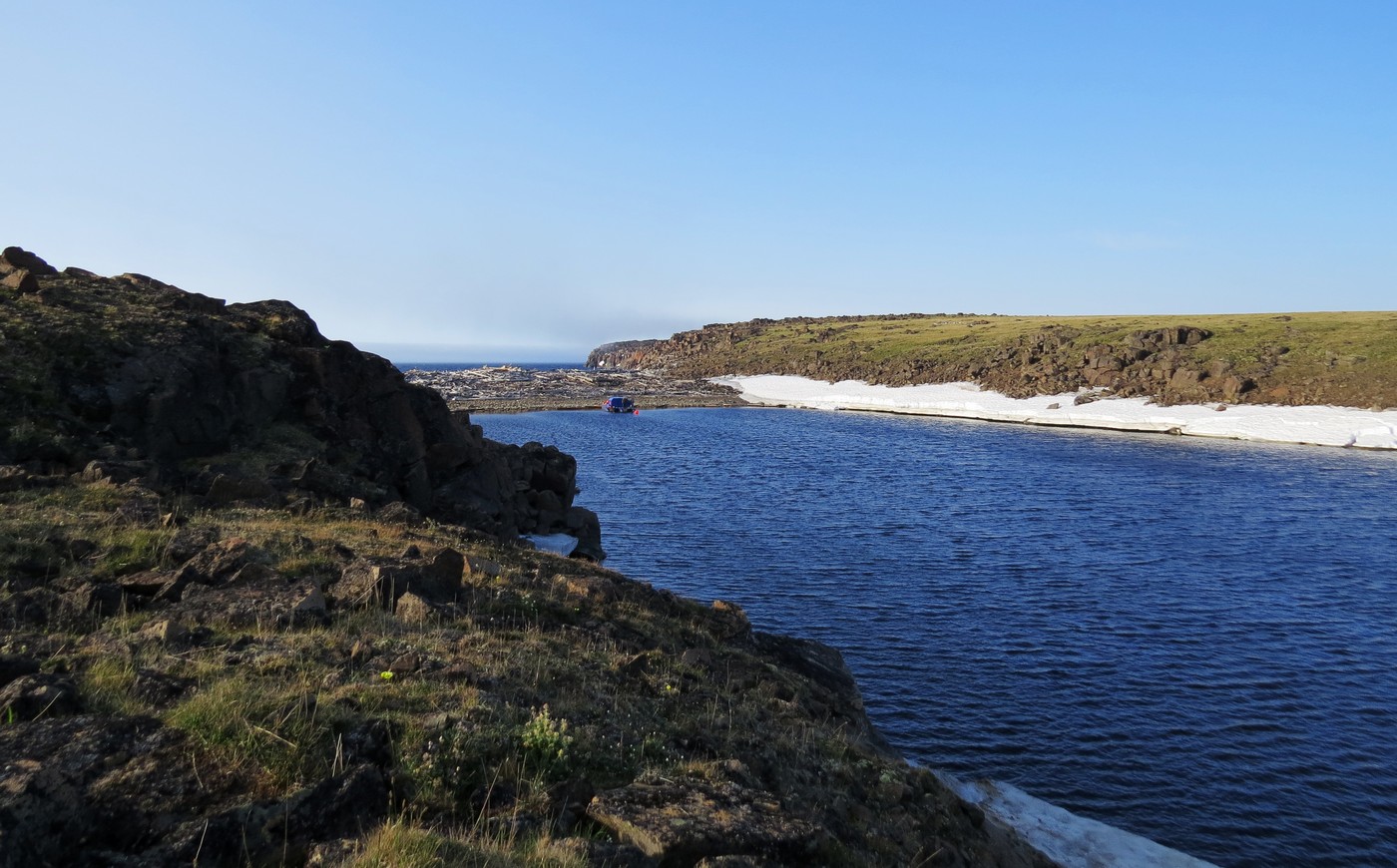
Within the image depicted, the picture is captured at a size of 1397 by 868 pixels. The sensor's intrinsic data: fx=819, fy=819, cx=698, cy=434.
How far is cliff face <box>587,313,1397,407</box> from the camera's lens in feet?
254

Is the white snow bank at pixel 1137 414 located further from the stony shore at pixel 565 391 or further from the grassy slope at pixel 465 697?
the grassy slope at pixel 465 697

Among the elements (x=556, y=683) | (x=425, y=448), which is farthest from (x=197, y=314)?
(x=556, y=683)

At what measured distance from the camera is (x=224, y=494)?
15.9 m

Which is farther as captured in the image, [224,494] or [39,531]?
[224,494]

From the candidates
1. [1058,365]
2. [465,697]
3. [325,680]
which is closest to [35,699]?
[325,680]

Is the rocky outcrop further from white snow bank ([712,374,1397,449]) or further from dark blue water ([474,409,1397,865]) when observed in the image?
dark blue water ([474,409,1397,865])

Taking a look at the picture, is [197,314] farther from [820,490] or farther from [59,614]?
[820,490]

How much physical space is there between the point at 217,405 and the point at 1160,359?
312 ft

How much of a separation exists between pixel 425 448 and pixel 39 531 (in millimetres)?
13024

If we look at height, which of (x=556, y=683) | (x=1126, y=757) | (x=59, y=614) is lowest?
(x=1126, y=757)

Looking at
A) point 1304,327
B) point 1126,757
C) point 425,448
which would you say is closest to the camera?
point 1126,757

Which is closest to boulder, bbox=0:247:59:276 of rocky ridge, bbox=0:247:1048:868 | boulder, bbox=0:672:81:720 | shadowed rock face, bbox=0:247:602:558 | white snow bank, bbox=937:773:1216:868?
shadowed rock face, bbox=0:247:602:558

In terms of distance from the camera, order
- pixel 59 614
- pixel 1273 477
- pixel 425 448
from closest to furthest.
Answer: pixel 59 614, pixel 425 448, pixel 1273 477

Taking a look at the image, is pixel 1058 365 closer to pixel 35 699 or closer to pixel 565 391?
pixel 565 391
